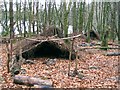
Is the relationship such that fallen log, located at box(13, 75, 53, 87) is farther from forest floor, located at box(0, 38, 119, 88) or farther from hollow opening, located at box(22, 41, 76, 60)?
hollow opening, located at box(22, 41, 76, 60)

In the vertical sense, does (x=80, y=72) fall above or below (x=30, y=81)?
below

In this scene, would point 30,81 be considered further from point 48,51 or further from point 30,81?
point 48,51

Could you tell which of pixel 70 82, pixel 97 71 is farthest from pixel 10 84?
pixel 97 71

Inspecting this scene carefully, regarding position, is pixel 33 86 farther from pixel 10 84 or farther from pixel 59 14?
pixel 59 14

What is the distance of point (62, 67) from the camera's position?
9.42m

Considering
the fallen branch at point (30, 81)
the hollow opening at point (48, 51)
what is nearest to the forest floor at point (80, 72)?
the fallen branch at point (30, 81)

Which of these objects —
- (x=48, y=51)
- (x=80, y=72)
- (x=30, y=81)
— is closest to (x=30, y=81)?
(x=30, y=81)

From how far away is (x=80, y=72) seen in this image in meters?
8.78

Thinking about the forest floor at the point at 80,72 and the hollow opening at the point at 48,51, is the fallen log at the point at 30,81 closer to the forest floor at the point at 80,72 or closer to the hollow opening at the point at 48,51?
the forest floor at the point at 80,72

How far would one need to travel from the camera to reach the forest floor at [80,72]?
7.50m

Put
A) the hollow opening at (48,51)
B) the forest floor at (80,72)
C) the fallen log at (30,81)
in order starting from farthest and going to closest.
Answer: the hollow opening at (48,51), the forest floor at (80,72), the fallen log at (30,81)

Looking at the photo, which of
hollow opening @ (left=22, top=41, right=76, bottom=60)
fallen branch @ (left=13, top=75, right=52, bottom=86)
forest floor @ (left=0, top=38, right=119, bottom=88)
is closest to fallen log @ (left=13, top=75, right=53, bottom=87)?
fallen branch @ (left=13, top=75, right=52, bottom=86)

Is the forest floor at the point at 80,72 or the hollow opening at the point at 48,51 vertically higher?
the hollow opening at the point at 48,51

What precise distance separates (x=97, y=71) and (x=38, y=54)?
3.08 meters
